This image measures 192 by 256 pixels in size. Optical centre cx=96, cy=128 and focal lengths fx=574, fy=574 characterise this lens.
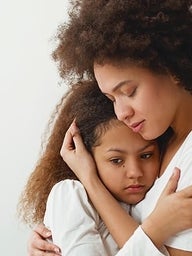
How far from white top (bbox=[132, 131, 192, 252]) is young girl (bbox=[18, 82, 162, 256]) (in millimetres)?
40

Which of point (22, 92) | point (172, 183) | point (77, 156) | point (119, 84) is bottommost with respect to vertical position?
point (172, 183)

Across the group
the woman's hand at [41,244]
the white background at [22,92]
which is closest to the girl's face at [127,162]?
the woman's hand at [41,244]

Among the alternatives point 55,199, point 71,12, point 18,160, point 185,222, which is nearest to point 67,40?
point 71,12

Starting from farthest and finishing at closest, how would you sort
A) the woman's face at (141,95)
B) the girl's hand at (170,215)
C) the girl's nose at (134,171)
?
the girl's nose at (134,171) < the woman's face at (141,95) < the girl's hand at (170,215)

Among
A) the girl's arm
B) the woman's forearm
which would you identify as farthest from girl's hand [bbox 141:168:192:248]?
the woman's forearm

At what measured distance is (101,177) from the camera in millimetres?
1507

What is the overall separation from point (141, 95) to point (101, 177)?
12.3 inches

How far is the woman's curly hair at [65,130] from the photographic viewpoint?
1526 mm

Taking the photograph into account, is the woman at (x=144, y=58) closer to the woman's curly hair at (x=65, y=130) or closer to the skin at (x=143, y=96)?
the skin at (x=143, y=96)

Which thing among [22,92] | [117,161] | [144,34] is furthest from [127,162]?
[22,92]

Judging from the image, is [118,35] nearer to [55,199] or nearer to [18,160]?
[55,199]

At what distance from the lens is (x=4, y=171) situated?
2074 millimetres

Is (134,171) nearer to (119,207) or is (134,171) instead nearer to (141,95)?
(119,207)

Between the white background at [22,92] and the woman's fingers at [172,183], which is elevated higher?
the white background at [22,92]
